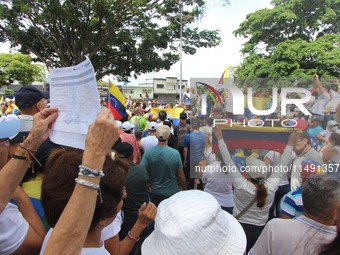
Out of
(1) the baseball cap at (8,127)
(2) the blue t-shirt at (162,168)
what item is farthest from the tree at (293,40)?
(1) the baseball cap at (8,127)

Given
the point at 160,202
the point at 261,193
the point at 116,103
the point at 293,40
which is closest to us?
the point at 160,202

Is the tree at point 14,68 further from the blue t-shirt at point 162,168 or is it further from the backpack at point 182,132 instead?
the blue t-shirt at point 162,168

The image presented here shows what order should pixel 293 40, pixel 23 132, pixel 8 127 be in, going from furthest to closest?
pixel 293 40, pixel 23 132, pixel 8 127

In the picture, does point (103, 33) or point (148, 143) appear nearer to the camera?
point (148, 143)

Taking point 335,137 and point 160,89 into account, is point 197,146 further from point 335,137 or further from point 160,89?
point 160,89

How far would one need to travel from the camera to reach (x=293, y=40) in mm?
28047

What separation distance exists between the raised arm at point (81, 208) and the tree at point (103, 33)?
53.1 ft

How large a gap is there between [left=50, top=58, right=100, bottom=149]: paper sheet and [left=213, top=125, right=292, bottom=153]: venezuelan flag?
2.16m

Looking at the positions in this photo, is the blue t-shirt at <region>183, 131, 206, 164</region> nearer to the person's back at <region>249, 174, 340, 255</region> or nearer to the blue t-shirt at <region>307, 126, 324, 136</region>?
the blue t-shirt at <region>307, 126, 324, 136</region>

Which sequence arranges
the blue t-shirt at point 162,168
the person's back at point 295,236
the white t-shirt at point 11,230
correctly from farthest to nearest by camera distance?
the blue t-shirt at point 162,168, the person's back at point 295,236, the white t-shirt at point 11,230

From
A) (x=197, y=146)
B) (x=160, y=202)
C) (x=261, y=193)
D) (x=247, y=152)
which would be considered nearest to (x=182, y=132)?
(x=197, y=146)

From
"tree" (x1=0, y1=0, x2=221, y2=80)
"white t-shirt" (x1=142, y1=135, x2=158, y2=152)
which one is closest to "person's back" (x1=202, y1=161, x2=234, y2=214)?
"white t-shirt" (x1=142, y1=135, x2=158, y2=152)

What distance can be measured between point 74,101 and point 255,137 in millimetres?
2364

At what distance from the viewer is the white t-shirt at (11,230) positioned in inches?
54.3
